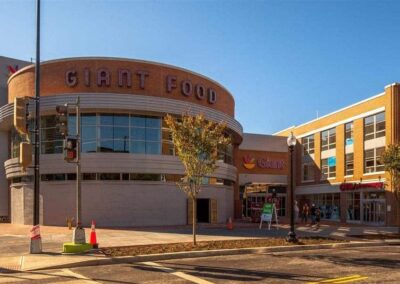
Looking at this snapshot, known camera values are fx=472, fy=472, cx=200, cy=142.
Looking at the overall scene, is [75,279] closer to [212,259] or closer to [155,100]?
[212,259]

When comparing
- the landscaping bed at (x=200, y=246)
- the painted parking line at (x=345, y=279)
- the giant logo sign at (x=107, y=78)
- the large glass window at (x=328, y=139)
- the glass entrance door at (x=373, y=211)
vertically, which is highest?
the giant logo sign at (x=107, y=78)

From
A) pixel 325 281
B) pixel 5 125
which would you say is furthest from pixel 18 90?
pixel 325 281

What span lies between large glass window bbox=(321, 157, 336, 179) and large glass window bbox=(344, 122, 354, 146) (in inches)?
111

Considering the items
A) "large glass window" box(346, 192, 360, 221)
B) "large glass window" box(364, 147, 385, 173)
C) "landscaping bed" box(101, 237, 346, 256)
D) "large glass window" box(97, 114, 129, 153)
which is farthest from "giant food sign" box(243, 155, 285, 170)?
"landscaping bed" box(101, 237, 346, 256)

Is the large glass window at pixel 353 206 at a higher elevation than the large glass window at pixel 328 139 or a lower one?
lower

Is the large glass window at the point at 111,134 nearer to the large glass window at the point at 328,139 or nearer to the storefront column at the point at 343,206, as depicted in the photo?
the storefront column at the point at 343,206

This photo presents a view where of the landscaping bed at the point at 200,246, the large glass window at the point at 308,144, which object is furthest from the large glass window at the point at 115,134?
the large glass window at the point at 308,144

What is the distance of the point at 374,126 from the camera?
40.7 m

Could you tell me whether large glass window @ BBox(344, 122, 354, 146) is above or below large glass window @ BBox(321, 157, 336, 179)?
above

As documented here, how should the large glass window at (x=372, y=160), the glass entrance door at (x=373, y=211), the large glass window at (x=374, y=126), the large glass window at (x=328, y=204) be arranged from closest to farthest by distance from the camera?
the glass entrance door at (x=373, y=211) < the large glass window at (x=374, y=126) < the large glass window at (x=372, y=160) < the large glass window at (x=328, y=204)

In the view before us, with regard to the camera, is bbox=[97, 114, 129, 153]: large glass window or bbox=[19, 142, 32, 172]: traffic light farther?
bbox=[97, 114, 129, 153]: large glass window

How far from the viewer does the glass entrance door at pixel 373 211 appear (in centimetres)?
3894

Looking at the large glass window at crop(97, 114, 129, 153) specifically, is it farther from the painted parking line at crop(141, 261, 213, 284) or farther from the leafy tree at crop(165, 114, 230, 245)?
the painted parking line at crop(141, 261, 213, 284)

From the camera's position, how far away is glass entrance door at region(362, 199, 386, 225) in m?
38.9
